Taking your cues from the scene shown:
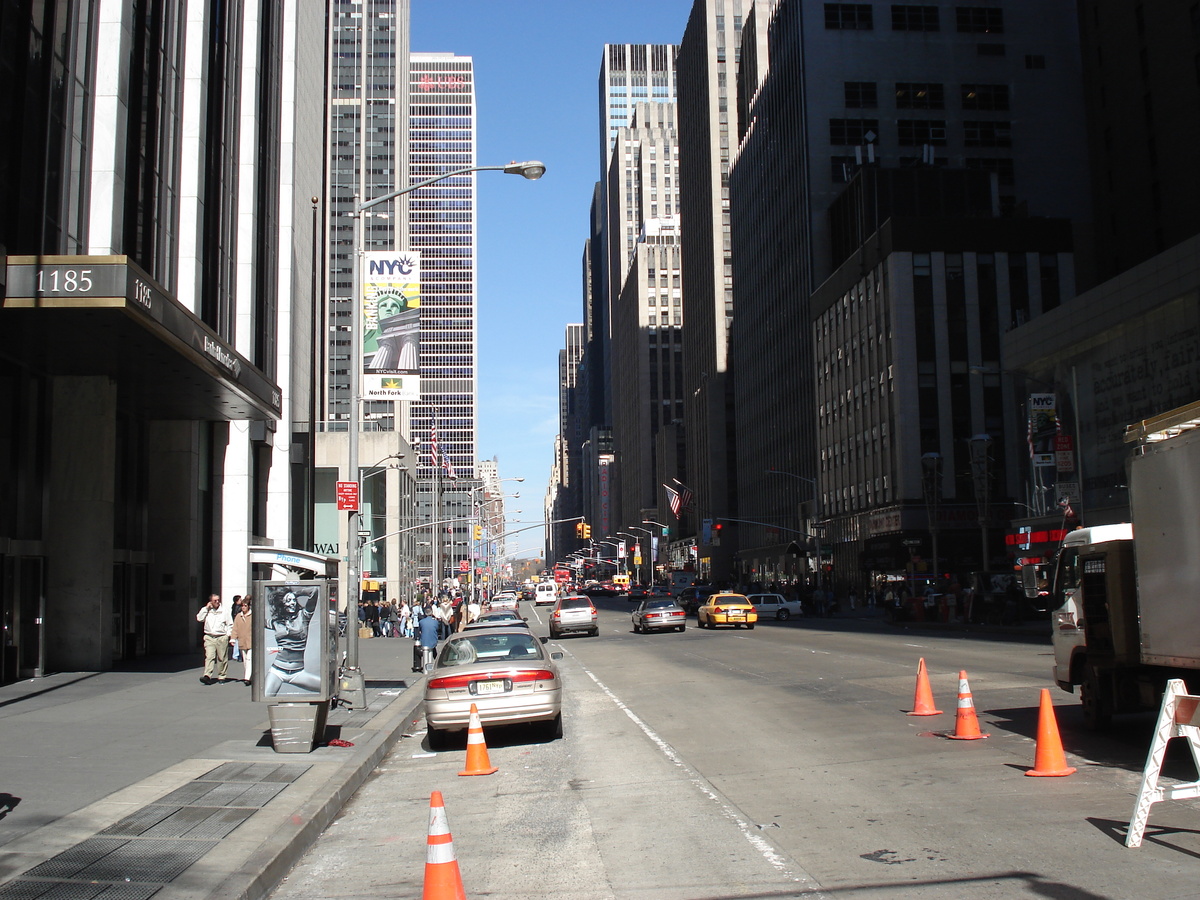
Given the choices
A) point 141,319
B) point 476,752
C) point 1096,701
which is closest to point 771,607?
point 141,319

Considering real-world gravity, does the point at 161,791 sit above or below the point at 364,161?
below

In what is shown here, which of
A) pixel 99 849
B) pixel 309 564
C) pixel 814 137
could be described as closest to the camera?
pixel 99 849

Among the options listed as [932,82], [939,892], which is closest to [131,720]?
[939,892]

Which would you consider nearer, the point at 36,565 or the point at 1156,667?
the point at 1156,667

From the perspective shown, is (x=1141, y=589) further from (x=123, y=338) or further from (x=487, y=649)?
(x=123, y=338)

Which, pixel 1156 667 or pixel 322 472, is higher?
pixel 322 472

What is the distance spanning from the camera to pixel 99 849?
25.3ft

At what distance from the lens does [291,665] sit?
503 inches

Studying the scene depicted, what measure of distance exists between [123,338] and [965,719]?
16.5m

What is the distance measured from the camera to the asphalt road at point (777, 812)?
7016mm

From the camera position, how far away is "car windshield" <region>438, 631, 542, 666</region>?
14570 mm

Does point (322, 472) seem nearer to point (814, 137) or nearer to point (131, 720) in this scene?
point (814, 137)

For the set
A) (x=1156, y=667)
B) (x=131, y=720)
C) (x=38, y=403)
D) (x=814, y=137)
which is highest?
(x=814, y=137)

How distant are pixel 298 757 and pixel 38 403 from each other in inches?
593
